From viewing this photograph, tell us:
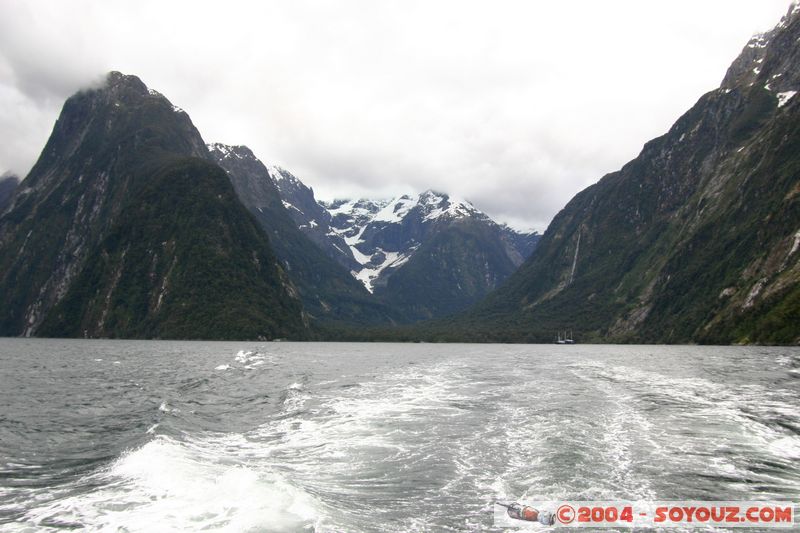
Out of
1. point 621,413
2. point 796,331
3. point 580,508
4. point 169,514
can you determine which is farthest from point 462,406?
point 796,331

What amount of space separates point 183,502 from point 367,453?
39.3 feet

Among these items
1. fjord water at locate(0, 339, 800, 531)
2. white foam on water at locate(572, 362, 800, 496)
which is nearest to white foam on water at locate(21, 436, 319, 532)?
fjord water at locate(0, 339, 800, 531)

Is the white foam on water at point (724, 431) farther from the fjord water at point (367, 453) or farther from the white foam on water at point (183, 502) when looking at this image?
the white foam on water at point (183, 502)

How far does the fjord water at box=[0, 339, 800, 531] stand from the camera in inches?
848

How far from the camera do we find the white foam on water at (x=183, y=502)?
19797 mm

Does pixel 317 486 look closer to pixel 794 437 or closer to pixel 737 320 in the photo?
pixel 794 437

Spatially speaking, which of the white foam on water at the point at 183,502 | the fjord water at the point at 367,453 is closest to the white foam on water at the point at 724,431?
the fjord water at the point at 367,453

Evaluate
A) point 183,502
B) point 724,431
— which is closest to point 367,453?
point 183,502

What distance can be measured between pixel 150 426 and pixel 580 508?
28148mm

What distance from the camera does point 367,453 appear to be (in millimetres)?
32156

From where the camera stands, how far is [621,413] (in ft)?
144

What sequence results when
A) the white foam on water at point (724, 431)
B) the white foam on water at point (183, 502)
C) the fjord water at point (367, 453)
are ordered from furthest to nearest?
the white foam on water at point (724, 431), the fjord water at point (367, 453), the white foam on water at point (183, 502)

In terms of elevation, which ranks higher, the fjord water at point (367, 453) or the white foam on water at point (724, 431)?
the white foam on water at point (724, 431)

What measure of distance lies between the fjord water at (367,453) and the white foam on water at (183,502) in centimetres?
8
